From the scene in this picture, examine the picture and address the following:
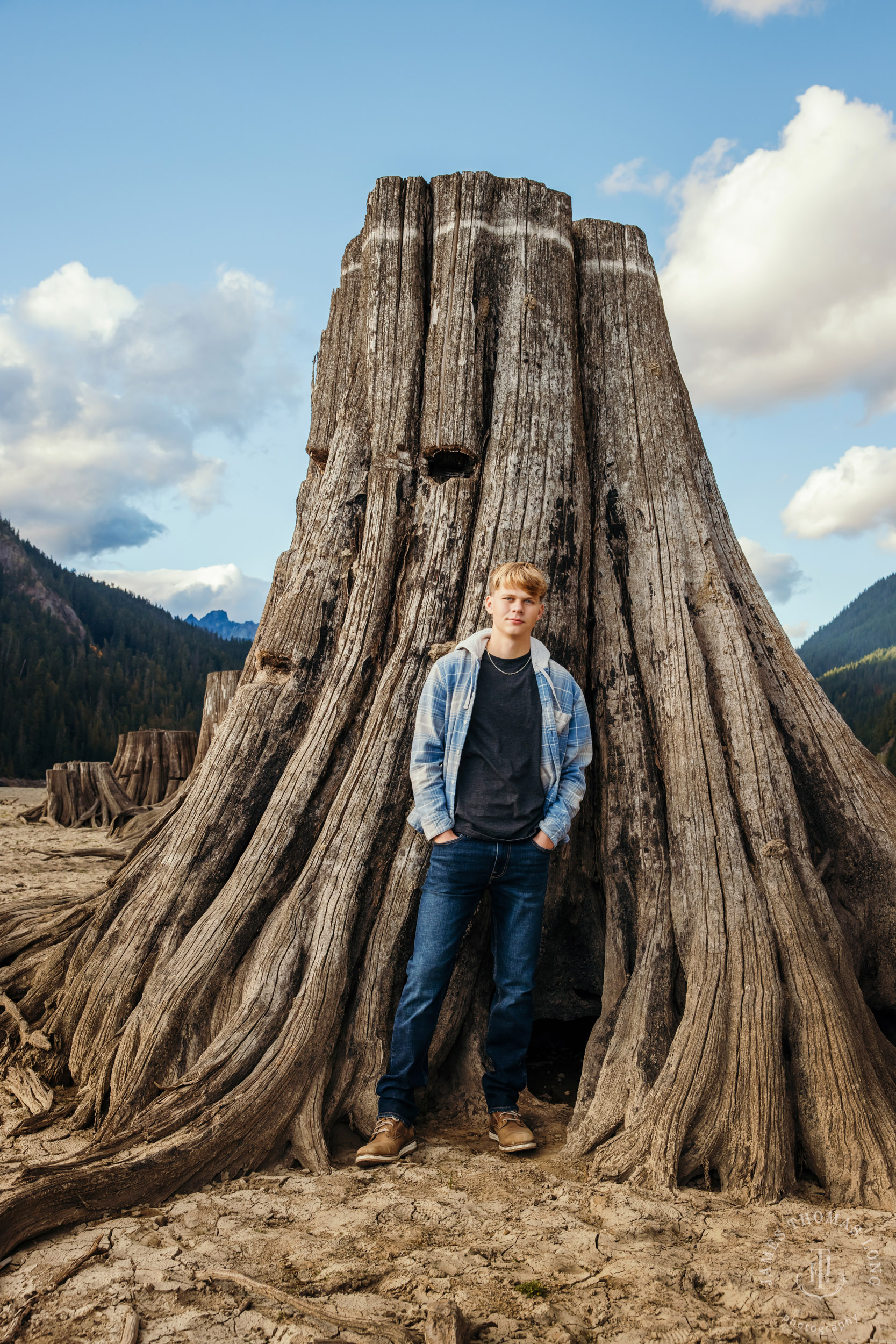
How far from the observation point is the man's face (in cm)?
328

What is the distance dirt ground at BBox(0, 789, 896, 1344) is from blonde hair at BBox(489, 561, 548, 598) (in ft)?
7.07

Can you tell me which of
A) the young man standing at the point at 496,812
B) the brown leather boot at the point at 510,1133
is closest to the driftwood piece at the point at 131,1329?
the young man standing at the point at 496,812

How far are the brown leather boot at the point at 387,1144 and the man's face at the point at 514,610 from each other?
1.94 m

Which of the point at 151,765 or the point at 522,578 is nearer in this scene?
the point at 522,578

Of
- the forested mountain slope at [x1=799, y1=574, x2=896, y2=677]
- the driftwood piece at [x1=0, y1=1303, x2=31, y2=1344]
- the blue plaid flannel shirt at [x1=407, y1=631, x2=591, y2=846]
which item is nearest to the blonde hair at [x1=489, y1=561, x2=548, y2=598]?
the blue plaid flannel shirt at [x1=407, y1=631, x2=591, y2=846]

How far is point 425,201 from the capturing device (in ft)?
15.8

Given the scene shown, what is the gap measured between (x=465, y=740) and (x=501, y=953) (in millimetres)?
900

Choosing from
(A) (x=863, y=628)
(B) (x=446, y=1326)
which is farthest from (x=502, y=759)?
(A) (x=863, y=628)

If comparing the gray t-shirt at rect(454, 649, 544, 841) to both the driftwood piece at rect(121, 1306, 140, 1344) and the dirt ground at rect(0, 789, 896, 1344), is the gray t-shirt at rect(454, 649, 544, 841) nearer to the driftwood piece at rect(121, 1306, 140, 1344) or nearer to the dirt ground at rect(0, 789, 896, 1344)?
the dirt ground at rect(0, 789, 896, 1344)

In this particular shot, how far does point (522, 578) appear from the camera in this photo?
10.7 feet

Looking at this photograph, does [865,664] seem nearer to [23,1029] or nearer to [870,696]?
[870,696]

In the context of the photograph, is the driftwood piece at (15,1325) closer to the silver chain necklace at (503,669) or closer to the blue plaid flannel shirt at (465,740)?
the blue plaid flannel shirt at (465,740)

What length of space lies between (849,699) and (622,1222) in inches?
2745

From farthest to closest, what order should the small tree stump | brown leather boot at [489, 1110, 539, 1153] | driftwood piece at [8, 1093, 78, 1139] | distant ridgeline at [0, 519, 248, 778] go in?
1. distant ridgeline at [0, 519, 248, 778]
2. the small tree stump
3. driftwood piece at [8, 1093, 78, 1139]
4. brown leather boot at [489, 1110, 539, 1153]
